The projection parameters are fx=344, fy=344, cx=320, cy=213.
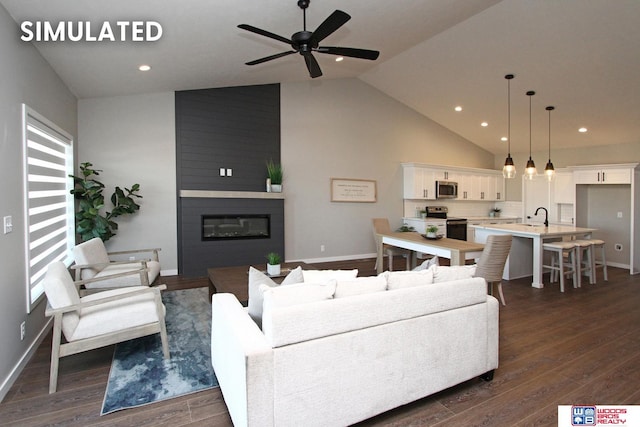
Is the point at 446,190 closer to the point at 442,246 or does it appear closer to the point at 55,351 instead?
the point at 442,246

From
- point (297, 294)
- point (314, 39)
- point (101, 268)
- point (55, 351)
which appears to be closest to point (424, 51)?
point (314, 39)

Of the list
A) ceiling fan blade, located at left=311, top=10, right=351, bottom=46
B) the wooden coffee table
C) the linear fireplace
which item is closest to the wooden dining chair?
the wooden coffee table

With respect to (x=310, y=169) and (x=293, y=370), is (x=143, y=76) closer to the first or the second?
(x=310, y=169)

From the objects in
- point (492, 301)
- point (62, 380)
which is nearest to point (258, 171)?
point (62, 380)

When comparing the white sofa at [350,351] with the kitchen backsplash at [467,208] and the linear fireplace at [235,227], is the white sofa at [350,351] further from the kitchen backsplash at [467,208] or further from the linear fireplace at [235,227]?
the kitchen backsplash at [467,208]

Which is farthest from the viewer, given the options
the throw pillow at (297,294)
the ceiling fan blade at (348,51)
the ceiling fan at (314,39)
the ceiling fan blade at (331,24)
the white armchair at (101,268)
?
the white armchair at (101,268)

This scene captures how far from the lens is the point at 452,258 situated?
4.10m

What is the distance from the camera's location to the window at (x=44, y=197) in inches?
117

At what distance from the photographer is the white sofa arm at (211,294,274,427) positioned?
163cm

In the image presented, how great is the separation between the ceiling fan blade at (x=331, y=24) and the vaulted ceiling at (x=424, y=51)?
69cm

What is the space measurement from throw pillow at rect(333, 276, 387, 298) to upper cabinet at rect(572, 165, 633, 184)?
21.6ft

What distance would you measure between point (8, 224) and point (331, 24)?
2917 millimetres

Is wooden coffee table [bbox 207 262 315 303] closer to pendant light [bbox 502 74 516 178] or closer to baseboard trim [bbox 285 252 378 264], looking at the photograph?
baseboard trim [bbox 285 252 378 264]

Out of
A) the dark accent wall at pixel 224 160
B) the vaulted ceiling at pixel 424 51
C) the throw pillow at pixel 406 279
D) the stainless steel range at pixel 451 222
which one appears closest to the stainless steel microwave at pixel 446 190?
the stainless steel range at pixel 451 222
